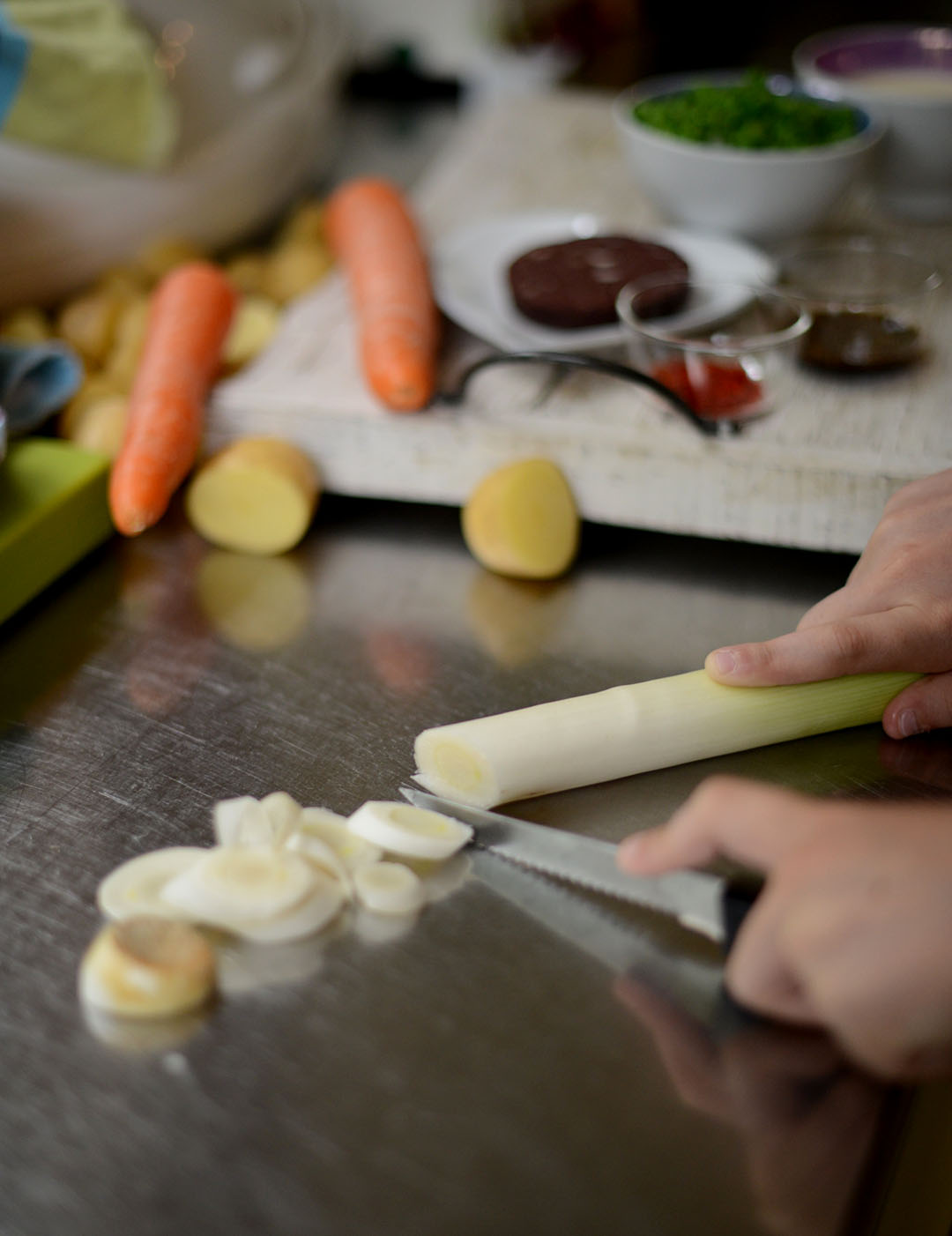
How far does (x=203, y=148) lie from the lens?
1.35 metres

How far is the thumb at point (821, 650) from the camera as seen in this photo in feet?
2.51

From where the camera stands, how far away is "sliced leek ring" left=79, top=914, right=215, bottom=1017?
2.01 ft

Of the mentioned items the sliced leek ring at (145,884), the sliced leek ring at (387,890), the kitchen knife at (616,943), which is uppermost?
the sliced leek ring at (145,884)

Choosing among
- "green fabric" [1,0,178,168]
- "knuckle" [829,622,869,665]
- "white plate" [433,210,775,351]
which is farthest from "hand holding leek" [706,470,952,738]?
"green fabric" [1,0,178,168]

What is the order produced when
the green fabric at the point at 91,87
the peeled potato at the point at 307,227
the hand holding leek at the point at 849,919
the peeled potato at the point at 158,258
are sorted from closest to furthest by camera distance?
the hand holding leek at the point at 849,919, the green fabric at the point at 91,87, the peeled potato at the point at 158,258, the peeled potato at the point at 307,227

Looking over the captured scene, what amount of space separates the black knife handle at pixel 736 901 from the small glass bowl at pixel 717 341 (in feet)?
1.37

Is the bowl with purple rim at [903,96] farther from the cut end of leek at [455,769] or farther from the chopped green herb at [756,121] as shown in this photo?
the cut end of leek at [455,769]

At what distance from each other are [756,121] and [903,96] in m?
0.22

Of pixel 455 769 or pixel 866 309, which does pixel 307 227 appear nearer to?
pixel 866 309

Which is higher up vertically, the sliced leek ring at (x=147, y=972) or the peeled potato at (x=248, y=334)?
the peeled potato at (x=248, y=334)

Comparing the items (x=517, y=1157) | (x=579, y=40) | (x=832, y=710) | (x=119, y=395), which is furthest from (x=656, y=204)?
(x=579, y=40)

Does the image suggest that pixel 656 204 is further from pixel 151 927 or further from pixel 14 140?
pixel 151 927

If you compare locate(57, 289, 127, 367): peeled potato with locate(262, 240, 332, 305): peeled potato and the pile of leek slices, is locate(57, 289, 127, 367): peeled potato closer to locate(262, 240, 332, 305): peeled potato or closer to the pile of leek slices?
locate(262, 240, 332, 305): peeled potato

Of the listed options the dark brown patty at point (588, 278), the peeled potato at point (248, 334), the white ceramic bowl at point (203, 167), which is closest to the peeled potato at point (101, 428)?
the peeled potato at point (248, 334)
